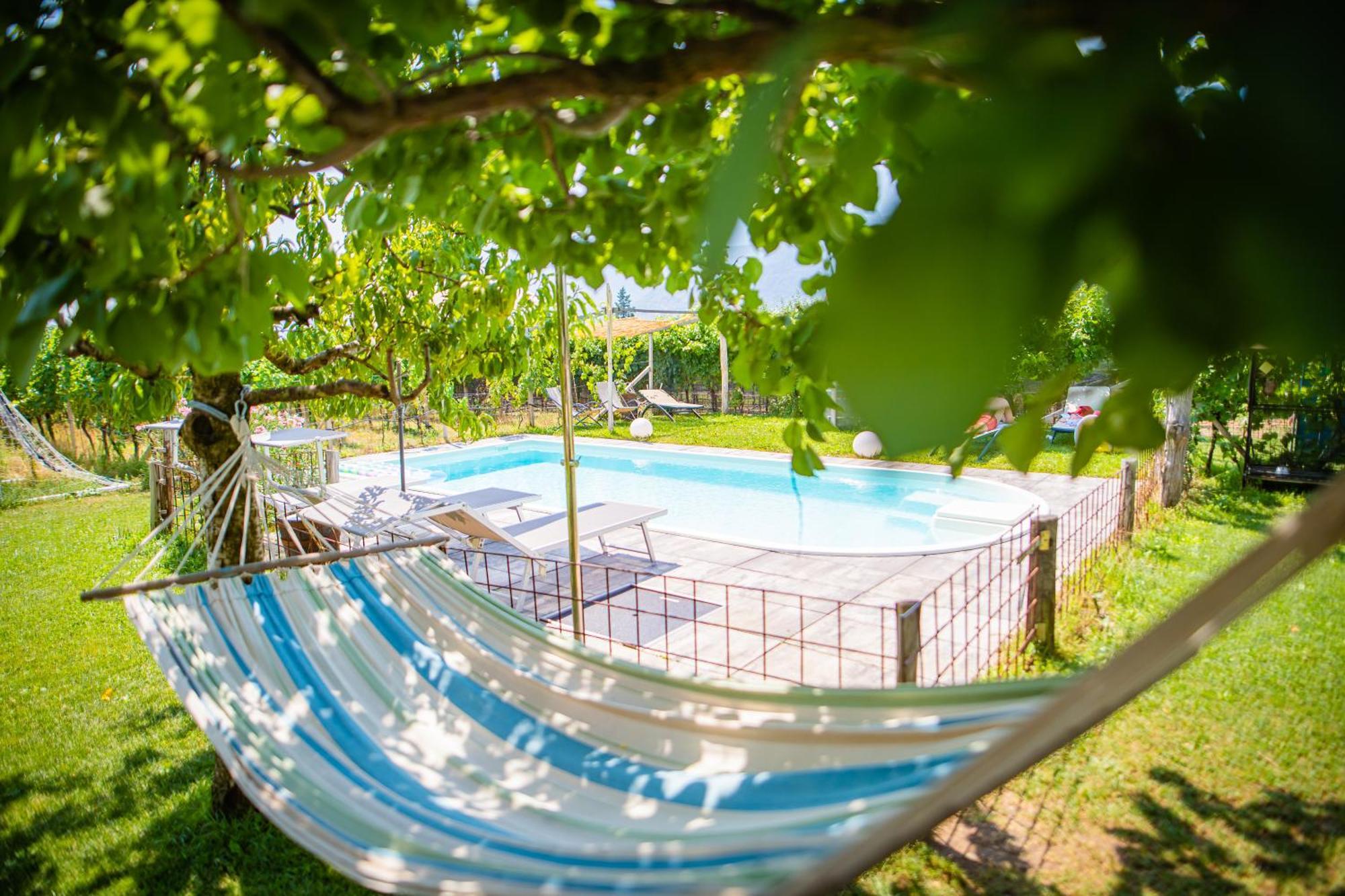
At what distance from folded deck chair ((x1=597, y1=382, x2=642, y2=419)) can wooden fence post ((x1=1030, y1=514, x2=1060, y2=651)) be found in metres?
11.7

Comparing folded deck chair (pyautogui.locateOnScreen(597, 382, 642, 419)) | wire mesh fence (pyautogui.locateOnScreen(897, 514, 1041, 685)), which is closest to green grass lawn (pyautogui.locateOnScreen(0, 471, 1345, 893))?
wire mesh fence (pyautogui.locateOnScreen(897, 514, 1041, 685))

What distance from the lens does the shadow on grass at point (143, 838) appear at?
266 centimetres

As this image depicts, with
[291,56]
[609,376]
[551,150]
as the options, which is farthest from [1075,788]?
[609,376]

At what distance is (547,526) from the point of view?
6.09 m

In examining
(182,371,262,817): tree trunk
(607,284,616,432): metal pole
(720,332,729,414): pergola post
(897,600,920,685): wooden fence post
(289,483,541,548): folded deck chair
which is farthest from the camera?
(720,332,729,414): pergola post

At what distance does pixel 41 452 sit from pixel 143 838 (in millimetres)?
10185

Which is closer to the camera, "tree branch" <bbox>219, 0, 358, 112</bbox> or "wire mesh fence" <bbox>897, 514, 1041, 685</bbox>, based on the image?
"tree branch" <bbox>219, 0, 358, 112</bbox>

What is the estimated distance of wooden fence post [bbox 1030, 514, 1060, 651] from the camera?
12.4 ft

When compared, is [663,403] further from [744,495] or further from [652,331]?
[744,495]

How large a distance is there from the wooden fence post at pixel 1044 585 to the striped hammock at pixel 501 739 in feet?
8.21

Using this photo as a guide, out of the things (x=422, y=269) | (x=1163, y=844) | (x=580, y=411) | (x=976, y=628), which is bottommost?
(x=1163, y=844)

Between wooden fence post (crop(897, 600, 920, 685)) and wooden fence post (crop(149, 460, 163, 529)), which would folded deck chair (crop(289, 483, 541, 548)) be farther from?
wooden fence post (crop(897, 600, 920, 685))

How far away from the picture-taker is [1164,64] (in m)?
0.23

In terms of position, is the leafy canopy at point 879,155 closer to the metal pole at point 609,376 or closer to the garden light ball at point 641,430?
the metal pole at point 609,376
